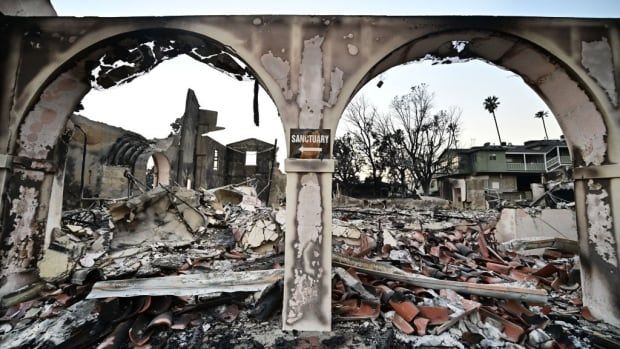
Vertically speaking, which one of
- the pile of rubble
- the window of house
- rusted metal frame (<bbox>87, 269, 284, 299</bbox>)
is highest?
the window of house

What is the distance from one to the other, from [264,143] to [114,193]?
13.9 m

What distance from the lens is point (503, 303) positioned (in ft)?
12.0

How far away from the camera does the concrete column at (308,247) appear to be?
310 cm

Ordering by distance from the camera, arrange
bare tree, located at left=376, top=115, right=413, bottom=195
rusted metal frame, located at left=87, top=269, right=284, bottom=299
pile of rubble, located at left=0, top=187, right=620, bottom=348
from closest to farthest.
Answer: pile of rubble, located at left=0, top=187, right=620, bottom=348 < rusted metal frame, located at left=87, top=269, right=284, bottom=299 < bare tree, located at left=376, top=115, right=413, bottom=195

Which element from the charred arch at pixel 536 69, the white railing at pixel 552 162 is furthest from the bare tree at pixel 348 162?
the charred arch at pixel 536 69

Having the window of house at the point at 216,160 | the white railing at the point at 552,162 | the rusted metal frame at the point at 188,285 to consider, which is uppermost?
the white railing at the point at 552,162

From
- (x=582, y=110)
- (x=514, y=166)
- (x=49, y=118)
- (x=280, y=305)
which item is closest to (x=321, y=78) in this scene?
(x=280, y=305)

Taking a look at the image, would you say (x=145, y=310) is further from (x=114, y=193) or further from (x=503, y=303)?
(x=114, y=193)

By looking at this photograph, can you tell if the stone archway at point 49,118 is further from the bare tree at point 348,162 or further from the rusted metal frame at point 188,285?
the bare tree at point 348,162

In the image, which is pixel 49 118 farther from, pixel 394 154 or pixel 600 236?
pixel 394 154

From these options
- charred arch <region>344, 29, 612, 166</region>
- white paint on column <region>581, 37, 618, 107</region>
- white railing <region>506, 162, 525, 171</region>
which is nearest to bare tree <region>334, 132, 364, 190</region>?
white railing <region>506, 162, 525, 171</region>

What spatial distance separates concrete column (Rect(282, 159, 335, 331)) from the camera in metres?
3.10

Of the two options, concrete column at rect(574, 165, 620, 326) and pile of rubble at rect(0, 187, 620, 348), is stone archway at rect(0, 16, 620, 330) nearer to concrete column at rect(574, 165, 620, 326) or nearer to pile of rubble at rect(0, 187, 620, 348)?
concrete column at rect(574, 165, 620, 326)

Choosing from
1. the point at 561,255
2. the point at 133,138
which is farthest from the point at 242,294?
the point at 133,138
